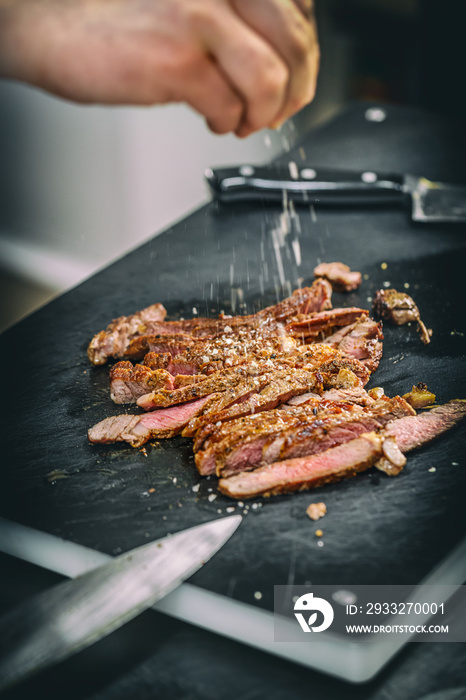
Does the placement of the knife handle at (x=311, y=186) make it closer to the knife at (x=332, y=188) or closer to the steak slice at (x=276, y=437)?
the knife at (x=332, y=188)

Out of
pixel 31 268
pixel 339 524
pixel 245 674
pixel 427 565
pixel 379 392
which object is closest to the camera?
pixel 245 674

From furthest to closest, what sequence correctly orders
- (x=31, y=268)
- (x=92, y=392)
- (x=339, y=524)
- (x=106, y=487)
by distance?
(x=31, y=268) → (x=92, y=392) → (x=106, y=487) → (x=339, y=524)

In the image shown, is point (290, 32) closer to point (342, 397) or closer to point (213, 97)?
point (213, 97)

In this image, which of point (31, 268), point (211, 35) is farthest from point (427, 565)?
point (31, 268)

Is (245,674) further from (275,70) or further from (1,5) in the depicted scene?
(1,5)

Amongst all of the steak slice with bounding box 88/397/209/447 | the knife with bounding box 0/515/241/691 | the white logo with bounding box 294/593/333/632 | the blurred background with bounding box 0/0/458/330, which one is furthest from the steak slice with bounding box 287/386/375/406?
the blurred background with bounding box 0/0/458/330

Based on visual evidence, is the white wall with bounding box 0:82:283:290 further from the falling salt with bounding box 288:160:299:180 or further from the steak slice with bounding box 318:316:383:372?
the steak slice with bounding box 318:316:383:372
